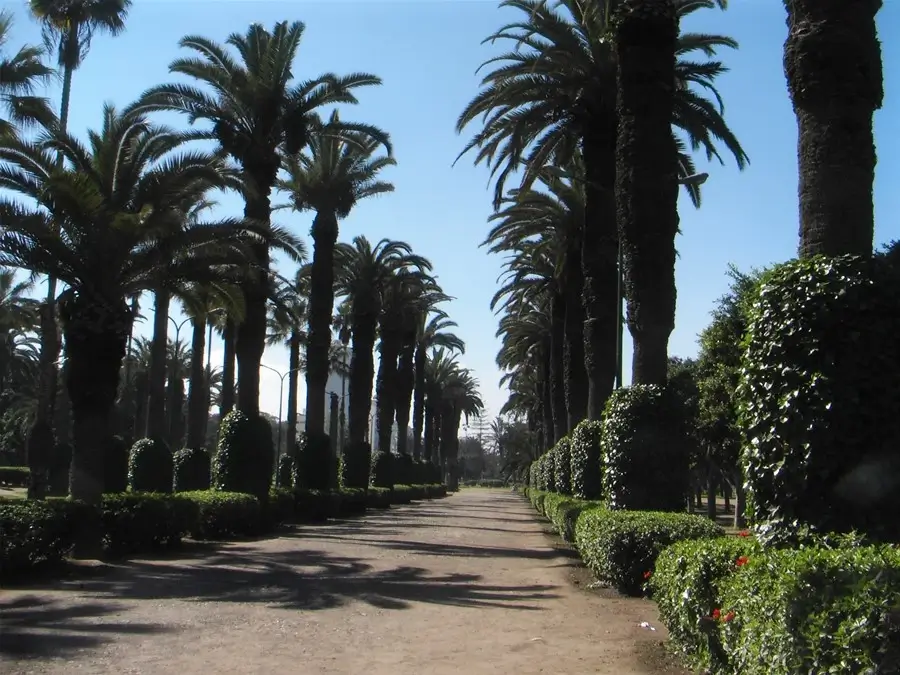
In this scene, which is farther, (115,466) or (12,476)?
(12,476)

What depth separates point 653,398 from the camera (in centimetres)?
1472

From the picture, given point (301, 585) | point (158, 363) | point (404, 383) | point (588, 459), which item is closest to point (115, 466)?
point (158, 363)

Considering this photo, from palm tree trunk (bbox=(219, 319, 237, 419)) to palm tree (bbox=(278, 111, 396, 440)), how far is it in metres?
3.02

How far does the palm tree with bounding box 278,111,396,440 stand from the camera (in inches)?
1275

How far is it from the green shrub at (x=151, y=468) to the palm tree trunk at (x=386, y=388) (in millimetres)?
21656

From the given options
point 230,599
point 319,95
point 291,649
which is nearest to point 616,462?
point 230,599

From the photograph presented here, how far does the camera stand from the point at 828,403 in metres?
7.12

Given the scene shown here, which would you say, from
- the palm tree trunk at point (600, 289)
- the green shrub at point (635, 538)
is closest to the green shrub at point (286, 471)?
the palm tree trunk at point (600, 289)

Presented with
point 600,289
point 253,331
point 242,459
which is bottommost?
point 242,459

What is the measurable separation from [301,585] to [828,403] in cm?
890

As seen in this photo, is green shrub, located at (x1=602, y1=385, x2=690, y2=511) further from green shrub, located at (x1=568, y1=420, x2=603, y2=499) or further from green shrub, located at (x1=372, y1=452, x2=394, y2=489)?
green shrub, located at (x1=372, y1=452, x2=394, y2=489)

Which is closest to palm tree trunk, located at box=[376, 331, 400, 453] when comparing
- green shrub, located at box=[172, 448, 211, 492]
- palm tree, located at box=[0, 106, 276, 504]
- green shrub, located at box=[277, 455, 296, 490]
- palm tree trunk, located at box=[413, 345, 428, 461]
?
palm tree trunk, located at box=[413, 345, 428, 461]

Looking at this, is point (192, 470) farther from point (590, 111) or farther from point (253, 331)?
point (590, 111)

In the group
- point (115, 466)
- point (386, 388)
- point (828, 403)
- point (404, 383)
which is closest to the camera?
point (828, 403)
